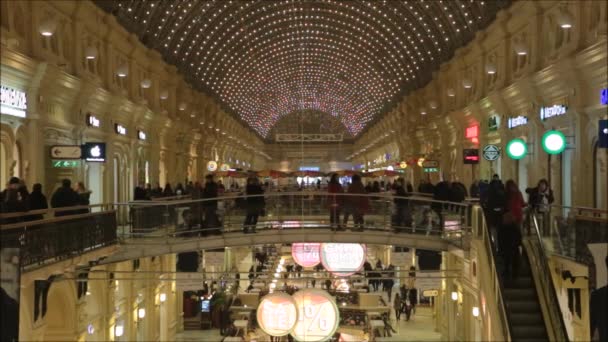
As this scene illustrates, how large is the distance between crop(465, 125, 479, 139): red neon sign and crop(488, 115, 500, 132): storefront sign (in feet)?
7.18

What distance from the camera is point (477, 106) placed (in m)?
33.0

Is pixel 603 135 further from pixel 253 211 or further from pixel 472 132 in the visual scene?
pixel 472 132

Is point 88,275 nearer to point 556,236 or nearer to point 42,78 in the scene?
point 42,78

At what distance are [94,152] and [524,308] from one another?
43.1ft

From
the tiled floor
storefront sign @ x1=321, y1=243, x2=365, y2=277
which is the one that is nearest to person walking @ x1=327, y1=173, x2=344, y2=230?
storefront sign @ x1=321, y1=243, x2=365, y2=277

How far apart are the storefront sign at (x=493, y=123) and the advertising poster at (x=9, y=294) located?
23931 mm

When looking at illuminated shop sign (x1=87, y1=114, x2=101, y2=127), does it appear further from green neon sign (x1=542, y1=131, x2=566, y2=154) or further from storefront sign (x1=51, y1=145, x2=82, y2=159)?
green neon sign (x1=542, y1=131, x2=566, y2=154)

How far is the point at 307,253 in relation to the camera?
23297mm

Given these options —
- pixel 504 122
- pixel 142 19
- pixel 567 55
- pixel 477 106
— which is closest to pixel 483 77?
pixel 477 106

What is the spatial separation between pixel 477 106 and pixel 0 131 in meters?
21.1

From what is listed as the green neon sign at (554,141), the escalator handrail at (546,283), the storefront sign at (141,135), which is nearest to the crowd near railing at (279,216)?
the green neon sign at (554,141)

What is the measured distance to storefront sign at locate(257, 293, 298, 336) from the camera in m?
16.6

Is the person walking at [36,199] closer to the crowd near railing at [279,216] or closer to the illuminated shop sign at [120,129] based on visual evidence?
the crowd near railing at [279,216]

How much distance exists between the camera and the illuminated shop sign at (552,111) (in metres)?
22.3
